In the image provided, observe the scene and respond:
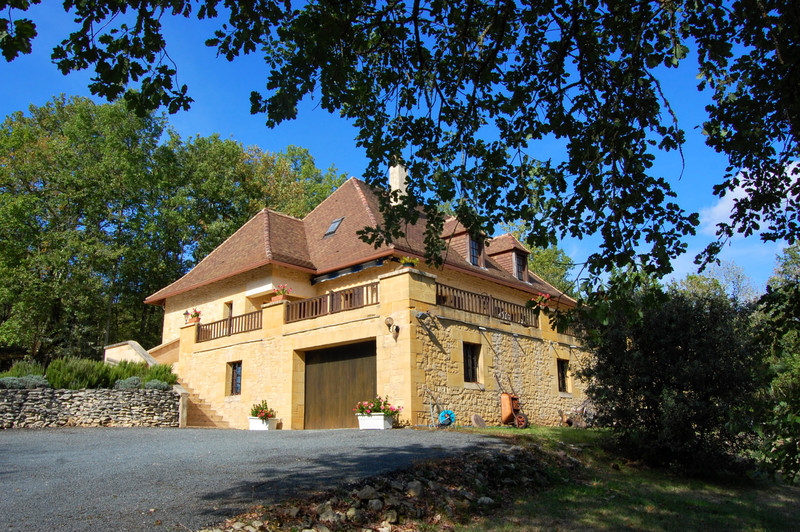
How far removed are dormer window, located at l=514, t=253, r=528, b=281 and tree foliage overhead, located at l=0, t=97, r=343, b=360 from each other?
581 inches

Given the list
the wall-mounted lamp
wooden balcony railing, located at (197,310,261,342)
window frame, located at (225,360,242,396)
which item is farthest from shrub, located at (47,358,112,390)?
the wall-mounted lamp

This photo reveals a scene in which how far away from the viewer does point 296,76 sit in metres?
5.85

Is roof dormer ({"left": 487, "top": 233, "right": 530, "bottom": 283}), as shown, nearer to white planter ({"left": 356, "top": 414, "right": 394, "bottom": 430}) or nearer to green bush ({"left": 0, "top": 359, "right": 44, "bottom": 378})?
white planter ({"left": 356, "top": 414, "right": 394, "bottom": 430})

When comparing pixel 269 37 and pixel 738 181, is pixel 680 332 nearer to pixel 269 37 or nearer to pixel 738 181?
pixel 738 181

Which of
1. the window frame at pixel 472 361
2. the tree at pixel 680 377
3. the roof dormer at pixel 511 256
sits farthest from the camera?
the roof dormer at pixel 511 256

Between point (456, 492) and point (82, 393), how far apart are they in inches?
558

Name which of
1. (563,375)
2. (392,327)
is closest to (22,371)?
(392,327)

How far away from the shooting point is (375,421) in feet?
47.1

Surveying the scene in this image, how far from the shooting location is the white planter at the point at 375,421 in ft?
46.6

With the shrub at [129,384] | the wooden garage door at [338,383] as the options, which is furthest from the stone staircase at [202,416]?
the wooden garage door at [338,383]

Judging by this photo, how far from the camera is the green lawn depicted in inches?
281

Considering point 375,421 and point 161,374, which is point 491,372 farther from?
point 161,374

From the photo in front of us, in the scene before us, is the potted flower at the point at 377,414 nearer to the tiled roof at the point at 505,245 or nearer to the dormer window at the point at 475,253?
the dormer window at the point at 475,253

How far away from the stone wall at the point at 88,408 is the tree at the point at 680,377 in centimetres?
1356
